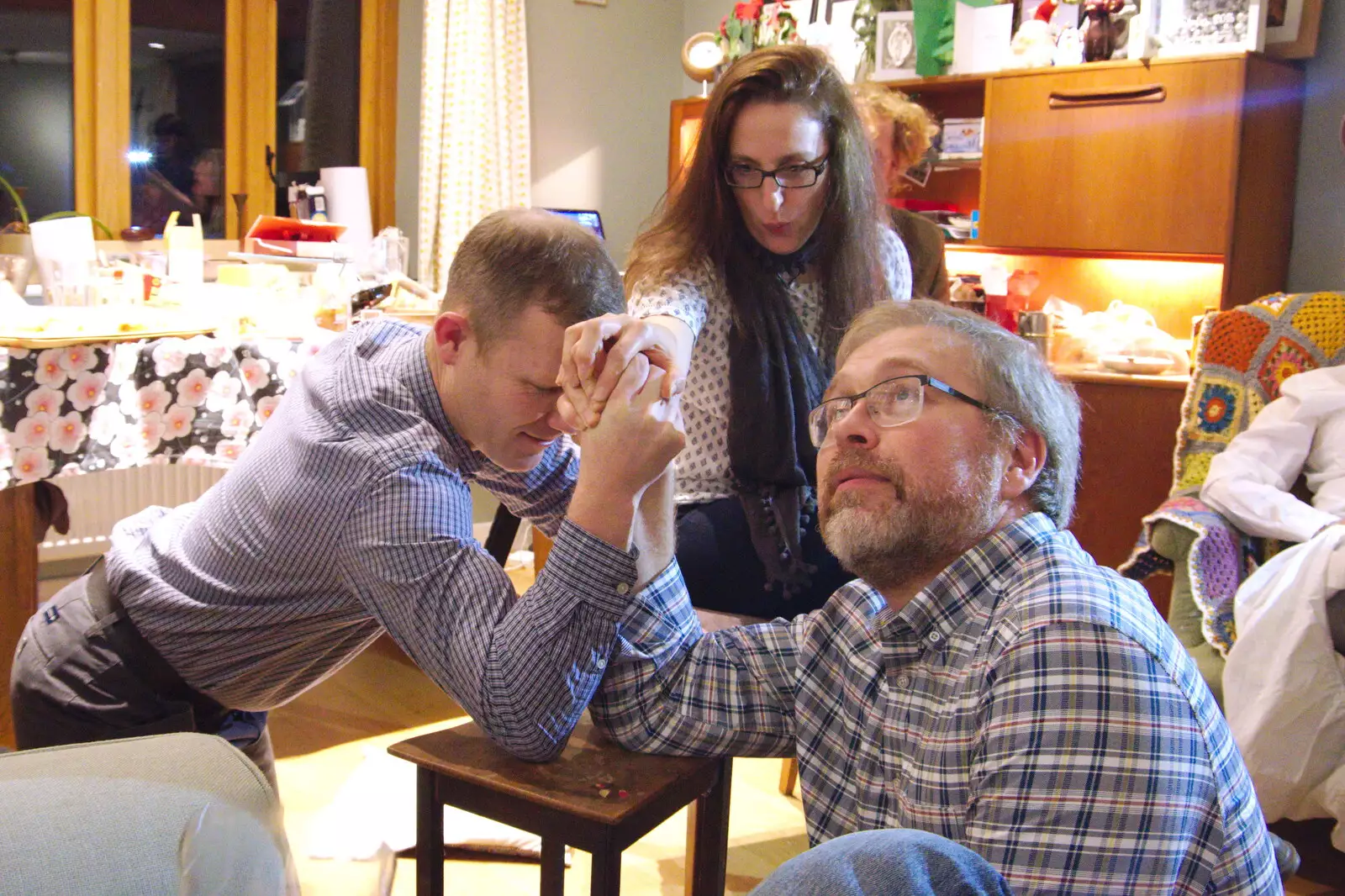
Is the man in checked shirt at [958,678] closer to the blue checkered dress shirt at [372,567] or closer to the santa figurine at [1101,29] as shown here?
the blue checkered dress shirt at [372,567]

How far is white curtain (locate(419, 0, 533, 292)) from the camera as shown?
5078mm

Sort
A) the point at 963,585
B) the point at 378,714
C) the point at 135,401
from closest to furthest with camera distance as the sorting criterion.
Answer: the point at 963,585, the point at 135,401, the point at 378,714

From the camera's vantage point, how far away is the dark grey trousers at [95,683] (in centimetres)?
139

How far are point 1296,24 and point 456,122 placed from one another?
10.2 ft

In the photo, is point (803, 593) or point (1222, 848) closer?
point (1222, 848)

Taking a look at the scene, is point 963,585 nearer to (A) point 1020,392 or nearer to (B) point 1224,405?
(A) point 1020,392

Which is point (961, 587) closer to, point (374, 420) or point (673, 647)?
point (673, 647)

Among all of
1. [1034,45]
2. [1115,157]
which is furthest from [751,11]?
[1115,157]

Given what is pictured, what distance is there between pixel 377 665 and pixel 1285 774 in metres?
2.32

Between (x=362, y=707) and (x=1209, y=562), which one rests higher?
(x=1209, y=562)

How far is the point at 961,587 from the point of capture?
3.65 ft

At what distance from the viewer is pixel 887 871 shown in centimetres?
76

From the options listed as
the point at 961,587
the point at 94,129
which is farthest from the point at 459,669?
the point at 94,129

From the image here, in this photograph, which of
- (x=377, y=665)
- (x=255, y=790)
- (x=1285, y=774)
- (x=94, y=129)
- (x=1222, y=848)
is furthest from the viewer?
(x=94, y=129)
